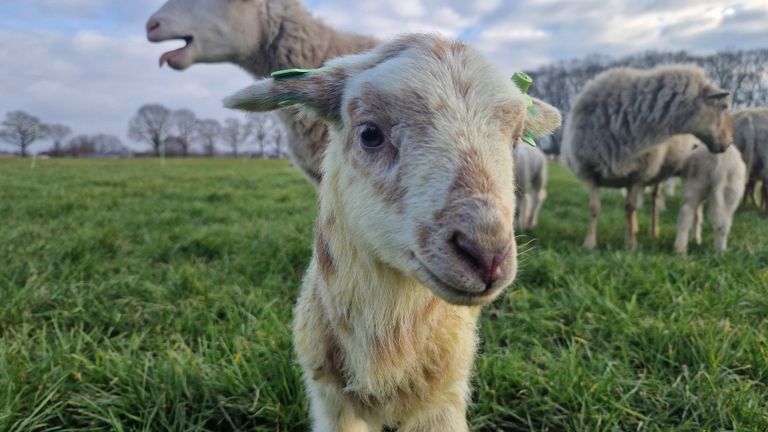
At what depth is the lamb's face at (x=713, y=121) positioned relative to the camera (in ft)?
18.3

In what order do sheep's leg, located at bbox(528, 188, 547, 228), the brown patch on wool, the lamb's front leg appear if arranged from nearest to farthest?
the brown patch on wool, the lamb's front leg, sheep's leg, located at bbox(528, 188, 547, 228)

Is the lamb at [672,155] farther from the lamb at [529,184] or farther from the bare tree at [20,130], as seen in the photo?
the bare tree at [20,130]

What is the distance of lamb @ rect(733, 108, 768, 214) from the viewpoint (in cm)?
850

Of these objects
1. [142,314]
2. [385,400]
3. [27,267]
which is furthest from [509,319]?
[27,267]

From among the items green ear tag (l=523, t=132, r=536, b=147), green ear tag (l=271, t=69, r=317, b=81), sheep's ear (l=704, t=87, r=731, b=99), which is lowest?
green ear tag (l=523, t=132, r=536, b=147)

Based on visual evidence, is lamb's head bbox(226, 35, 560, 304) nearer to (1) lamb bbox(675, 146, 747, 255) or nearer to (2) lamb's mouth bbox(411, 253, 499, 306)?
(2) lamb's mouth bbox(411, 253, 499, 306)

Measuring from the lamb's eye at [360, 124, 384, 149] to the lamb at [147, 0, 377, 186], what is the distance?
110 inches

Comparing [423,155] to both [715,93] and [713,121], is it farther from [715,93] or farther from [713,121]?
[715,93]

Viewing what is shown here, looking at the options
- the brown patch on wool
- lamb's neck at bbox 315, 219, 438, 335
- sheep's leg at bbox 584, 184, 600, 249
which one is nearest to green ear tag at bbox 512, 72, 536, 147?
the brown patch on wool

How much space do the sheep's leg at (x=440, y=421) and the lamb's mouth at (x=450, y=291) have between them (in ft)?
2.63

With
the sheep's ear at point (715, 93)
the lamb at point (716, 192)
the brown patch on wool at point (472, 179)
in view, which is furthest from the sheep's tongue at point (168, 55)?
the sheep's ear at point (715, 93)

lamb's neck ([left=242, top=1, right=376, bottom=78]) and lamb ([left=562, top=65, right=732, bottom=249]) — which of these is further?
lamb ([left=562, top=65, right=732, bottom=249])

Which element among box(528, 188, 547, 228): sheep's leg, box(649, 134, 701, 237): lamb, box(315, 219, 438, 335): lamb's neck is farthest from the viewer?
box(528, 188, 547, 228): sheep's leg

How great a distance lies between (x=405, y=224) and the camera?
56.0 inches
